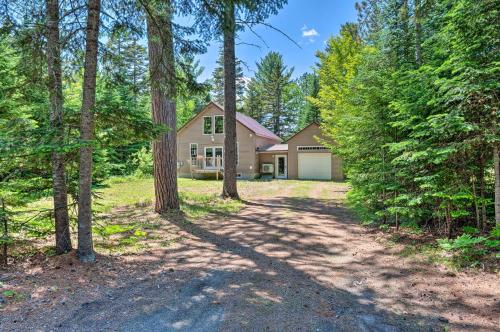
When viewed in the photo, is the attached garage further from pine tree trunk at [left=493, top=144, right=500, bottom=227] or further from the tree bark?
the tree bark

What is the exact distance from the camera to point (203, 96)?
18.5 ft

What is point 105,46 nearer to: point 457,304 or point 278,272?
point 278,272

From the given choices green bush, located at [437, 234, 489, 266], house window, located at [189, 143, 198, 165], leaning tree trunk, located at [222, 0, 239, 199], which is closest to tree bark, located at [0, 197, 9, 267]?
green bush, located at [437, 234, 489, 266]

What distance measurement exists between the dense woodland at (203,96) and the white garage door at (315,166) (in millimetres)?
14578

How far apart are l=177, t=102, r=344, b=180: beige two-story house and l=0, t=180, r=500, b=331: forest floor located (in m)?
15.8

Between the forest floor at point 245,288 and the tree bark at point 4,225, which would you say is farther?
the tree bark at point 4,225

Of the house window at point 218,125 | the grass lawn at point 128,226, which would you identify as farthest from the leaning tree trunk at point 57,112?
the house window at point 218,125

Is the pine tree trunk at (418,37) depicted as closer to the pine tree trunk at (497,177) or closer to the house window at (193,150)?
the pine tree trunk at (497,177)

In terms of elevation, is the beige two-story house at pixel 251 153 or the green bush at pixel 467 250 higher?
the beige two-story house at pixel 251 153

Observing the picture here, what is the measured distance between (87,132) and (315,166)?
18.9 metres

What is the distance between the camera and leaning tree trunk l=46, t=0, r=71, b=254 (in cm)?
405

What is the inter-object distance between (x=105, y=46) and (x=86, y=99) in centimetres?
136

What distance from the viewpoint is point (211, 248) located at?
518 centimetres

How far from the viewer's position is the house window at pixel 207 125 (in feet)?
77.4
